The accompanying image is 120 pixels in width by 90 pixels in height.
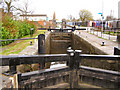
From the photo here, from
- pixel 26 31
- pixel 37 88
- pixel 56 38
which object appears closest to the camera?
pixel 37 88

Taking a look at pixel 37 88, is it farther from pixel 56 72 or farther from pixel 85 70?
pixel 85 70

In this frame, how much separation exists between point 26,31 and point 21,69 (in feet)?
35.6

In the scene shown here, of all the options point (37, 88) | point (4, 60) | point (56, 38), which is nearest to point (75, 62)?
point (37, 88)

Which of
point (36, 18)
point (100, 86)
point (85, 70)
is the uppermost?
point (36, 18)

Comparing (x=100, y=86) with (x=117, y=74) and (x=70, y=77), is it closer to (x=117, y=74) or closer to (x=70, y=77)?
(x=117, y=74)

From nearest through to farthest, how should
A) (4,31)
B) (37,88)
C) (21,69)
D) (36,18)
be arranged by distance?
(37,88)
(21,69)
(4,31)
(36,18)

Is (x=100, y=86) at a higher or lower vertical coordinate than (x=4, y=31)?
lower

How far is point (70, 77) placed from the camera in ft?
7.49

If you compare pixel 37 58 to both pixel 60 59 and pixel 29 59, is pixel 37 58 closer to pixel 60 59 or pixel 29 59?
pixel 29 59

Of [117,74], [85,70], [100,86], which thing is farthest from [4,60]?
[117,74]

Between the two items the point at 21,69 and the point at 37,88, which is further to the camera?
the point at 21,69

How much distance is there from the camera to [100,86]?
224 cm

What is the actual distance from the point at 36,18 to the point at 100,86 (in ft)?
92.2

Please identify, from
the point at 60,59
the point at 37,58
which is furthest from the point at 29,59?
the point at 60,59
